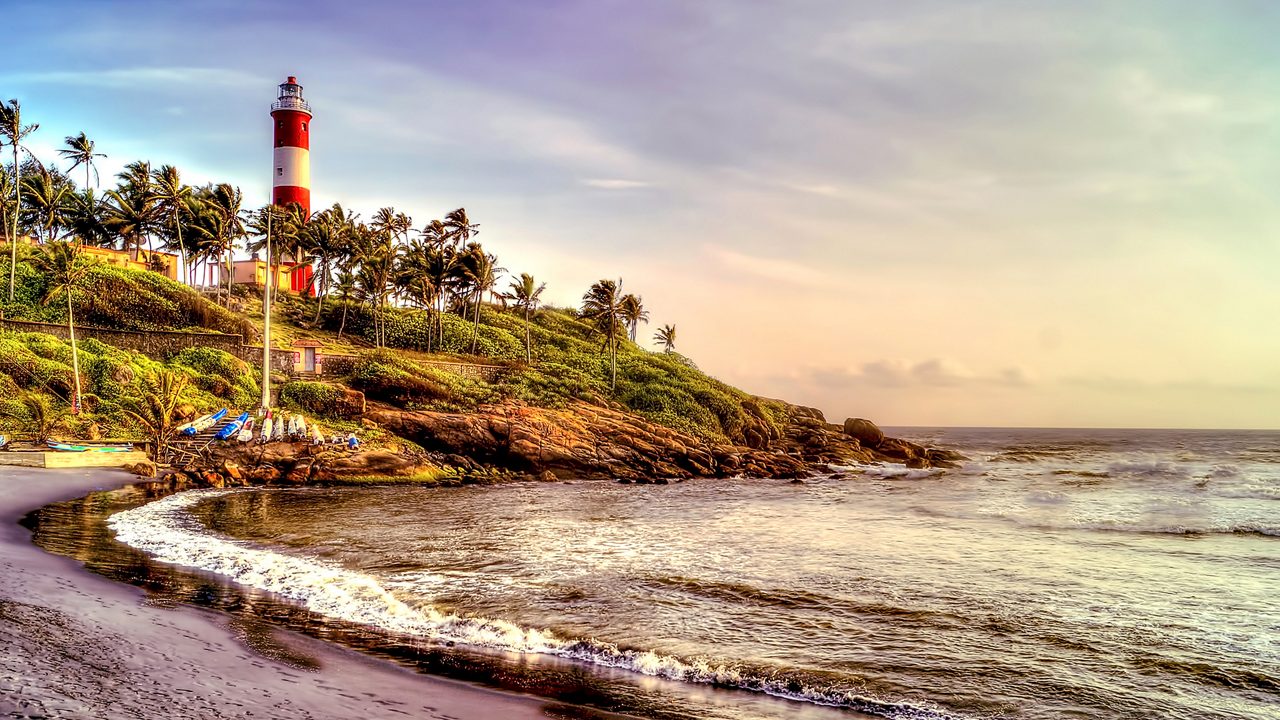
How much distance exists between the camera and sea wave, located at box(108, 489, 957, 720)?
9469 millimetres

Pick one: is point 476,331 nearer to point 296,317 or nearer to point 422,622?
point 296,317

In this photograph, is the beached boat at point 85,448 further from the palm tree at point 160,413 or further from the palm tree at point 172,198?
the palm tree at point 172,198

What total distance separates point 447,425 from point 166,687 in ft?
115

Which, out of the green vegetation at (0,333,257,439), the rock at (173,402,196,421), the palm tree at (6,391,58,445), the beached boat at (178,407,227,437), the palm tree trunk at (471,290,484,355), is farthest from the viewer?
the palm tree trunk at (471,290,484,355)

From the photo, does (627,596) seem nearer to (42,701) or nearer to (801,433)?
(42,701)

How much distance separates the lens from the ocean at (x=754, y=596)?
380 inches

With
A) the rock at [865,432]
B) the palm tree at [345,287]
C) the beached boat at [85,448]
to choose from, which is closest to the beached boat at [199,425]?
the beached boat at [85,448]

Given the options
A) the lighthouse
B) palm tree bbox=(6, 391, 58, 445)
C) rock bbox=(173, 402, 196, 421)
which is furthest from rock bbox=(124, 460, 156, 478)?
the lighthouse

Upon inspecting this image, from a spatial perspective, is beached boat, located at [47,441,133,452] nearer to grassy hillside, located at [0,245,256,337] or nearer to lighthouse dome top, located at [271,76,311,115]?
grassy hillside, located at [0,245,256,337]

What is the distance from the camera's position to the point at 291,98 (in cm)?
6750

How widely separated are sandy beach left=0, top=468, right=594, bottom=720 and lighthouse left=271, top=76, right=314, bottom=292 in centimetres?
6270

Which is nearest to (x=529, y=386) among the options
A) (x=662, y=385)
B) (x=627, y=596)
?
(x=662, y=385)

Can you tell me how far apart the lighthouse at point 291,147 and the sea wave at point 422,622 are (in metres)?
55.5

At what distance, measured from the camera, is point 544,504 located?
2945 cm
